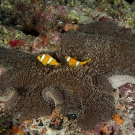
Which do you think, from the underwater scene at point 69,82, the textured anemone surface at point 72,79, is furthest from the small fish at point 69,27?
the textured anemone surface at point 72,79

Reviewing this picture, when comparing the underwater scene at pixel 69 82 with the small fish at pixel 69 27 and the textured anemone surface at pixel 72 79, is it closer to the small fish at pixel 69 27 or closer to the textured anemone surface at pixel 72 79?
the textured anemone surface at pixel 72 79

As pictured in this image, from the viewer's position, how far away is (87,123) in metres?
3.18

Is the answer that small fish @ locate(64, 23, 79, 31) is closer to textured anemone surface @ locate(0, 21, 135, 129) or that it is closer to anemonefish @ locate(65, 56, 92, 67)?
textured anemone surface @ locate(0, 21, 135, 129)

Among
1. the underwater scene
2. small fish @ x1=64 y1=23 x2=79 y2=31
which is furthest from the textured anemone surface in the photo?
small fish @ x1=64 y1=23 x2=79 y2=31

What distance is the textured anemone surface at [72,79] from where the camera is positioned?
3230 mm

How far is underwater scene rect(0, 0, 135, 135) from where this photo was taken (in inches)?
129

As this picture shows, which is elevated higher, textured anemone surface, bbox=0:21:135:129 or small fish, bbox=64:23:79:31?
small fish, bbox=64:23:79:31

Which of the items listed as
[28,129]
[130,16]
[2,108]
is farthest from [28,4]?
[28,129]

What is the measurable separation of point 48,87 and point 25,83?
44cm

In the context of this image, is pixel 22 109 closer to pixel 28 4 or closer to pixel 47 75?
pixel 47 75

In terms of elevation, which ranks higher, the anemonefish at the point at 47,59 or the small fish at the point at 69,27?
the small fish at the point at 69,27

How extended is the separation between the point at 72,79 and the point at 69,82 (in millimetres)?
68

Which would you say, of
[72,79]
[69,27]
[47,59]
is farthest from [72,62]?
[69,27]

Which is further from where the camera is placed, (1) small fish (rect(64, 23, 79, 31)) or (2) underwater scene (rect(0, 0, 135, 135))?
(1) small fish (rect(64, 23, 79, 31))
